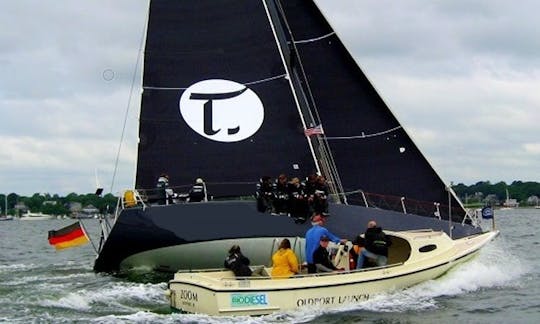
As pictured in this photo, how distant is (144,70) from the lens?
84.0 feet

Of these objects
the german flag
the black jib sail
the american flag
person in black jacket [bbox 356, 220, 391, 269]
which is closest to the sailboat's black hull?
the black jib sail

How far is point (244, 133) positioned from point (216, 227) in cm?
321

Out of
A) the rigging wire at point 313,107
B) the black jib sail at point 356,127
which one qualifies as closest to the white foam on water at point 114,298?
the rigging wire at point 313,107

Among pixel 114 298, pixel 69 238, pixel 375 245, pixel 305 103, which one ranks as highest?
pixel 305 103

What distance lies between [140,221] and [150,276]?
1.67 m

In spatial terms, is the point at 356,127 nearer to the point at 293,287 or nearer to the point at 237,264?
the point at 237,264

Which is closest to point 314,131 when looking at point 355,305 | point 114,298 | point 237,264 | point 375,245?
point 375,245

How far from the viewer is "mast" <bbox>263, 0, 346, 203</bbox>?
80.1ft

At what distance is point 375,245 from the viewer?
756 inches

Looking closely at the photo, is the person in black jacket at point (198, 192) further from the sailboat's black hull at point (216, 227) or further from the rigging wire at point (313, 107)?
the rigging wire at point (313, 107)

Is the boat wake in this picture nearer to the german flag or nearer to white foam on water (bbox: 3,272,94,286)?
the german flag

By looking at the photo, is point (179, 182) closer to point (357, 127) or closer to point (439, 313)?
point (357, 127)

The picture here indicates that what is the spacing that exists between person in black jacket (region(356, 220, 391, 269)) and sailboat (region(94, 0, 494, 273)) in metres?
3.79

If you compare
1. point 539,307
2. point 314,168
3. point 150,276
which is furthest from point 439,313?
point 150,276
